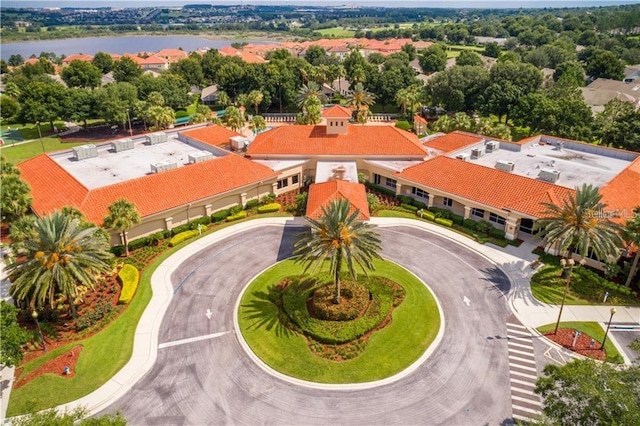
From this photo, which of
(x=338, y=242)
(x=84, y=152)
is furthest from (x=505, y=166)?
(x=84, y=152)

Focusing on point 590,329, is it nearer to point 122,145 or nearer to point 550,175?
point 550,175

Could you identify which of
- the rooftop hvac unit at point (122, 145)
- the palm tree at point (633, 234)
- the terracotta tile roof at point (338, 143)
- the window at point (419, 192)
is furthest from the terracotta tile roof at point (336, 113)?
the palm tree at point (633, 234)

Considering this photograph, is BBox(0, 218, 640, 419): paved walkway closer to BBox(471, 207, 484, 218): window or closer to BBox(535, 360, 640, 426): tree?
BBox(471, 207, 484, 218): window

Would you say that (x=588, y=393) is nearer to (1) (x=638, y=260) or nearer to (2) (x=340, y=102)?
(1) (x=638, y=260)

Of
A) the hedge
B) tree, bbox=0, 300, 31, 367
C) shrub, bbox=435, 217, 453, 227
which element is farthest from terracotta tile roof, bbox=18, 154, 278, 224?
shrub, bbox=435, 217, 453, 227

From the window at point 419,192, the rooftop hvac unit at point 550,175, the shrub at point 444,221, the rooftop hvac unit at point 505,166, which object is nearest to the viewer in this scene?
the rooftop hvac unit at point 550,175

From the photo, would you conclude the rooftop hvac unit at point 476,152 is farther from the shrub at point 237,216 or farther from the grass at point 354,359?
the shrub at point 237,216
